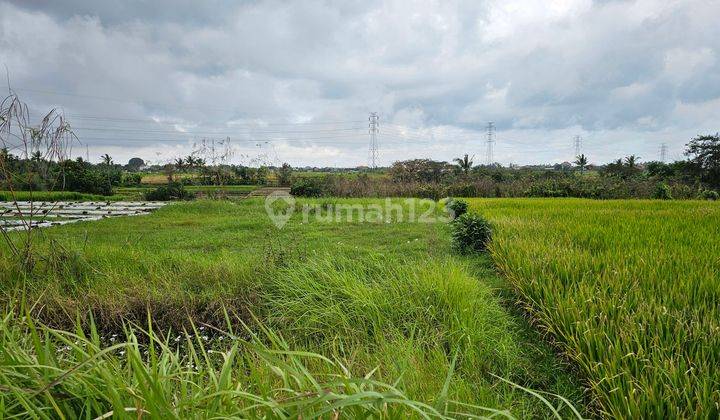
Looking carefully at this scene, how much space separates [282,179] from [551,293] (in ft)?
71.7

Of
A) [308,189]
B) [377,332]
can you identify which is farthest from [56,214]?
[377,332]

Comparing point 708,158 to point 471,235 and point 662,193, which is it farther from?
point 471,235

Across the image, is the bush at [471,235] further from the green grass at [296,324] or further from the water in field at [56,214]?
the water in field at [56,214]

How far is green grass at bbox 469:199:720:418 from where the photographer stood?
71.3 inches

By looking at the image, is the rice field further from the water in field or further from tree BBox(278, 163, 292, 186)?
tree BBox(278, 163, 292, 186)

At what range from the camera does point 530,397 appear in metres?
2.28

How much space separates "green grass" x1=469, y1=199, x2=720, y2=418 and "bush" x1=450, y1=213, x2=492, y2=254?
0.73 metres

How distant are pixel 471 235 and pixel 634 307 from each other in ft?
11.8

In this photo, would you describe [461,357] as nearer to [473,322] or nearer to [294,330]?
[473,322]

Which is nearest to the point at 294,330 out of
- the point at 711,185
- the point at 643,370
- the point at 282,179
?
the point at 643,370

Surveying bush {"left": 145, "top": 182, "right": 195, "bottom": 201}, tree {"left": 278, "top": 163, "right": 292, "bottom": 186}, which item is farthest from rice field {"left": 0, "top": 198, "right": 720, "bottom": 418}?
tree {"left": 278, "top": 163, "right": 292, "bottom": 186}

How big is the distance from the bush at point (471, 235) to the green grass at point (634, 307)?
0.73 metres

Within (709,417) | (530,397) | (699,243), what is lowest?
(530,397)

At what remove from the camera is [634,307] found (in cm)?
280
